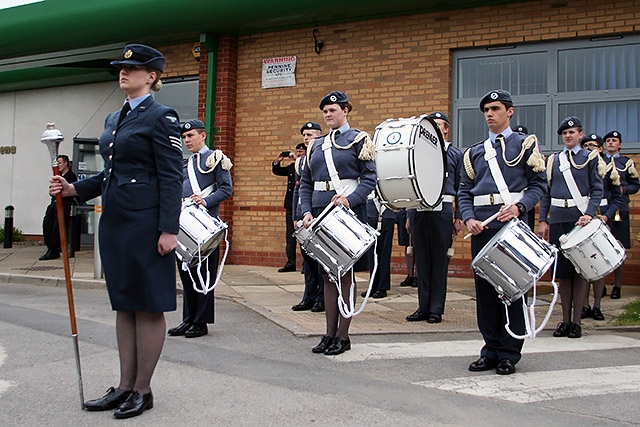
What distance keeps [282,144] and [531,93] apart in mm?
4197

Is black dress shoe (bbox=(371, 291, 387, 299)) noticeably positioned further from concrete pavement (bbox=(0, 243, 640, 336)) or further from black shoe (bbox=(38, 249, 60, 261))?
black shoe (bbox=(38, 249, 60, 261))

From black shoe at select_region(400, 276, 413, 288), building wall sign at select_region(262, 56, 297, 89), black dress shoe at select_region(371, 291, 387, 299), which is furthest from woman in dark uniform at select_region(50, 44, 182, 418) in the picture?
building wall sign at select_region(262, 56, 297, 89)

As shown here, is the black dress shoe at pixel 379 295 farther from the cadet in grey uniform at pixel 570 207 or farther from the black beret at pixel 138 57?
the black beret at pixel 138 57

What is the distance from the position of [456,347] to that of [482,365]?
868 millimetres

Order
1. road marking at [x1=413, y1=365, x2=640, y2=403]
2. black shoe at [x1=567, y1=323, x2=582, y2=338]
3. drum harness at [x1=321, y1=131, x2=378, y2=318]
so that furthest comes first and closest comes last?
black shoe at [x1=567, y1=323, x2=582, y2=338] → drum harness at [x1=321, y1=131, x2=378, y2=318] → road marking at [x1=413, y1=365, x2=640, y2=403]

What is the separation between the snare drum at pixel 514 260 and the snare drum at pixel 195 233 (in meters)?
2.36

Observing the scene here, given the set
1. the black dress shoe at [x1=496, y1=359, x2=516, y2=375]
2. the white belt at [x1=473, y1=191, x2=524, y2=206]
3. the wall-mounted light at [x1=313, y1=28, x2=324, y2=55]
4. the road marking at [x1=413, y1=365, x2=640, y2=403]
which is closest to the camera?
the road marking at [x1=413, y1=365, x2=640, y2=403]

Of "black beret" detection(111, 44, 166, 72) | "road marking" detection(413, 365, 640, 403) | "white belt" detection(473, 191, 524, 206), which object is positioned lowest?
"road marking" detection(413, 365, 640, 403)

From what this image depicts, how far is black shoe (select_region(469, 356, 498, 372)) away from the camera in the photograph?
530 cm

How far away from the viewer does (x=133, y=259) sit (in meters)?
4.11

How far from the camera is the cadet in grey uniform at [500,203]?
17.3 feet

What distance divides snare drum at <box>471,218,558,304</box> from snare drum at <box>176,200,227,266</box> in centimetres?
236

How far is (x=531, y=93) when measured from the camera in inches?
421

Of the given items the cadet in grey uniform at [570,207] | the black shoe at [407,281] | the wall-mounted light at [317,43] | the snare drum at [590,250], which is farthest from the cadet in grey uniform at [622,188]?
the wall-mounted light at [317,43]
